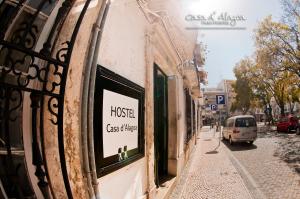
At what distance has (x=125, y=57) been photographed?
14.1 feet

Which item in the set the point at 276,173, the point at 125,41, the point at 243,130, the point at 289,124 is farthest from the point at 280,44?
the point at 125,41

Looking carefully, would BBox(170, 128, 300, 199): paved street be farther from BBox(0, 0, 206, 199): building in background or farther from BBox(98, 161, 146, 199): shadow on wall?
BBox(98, 161, 146, 199): shadow on wall

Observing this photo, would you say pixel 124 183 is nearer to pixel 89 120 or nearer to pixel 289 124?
pixel 89 120

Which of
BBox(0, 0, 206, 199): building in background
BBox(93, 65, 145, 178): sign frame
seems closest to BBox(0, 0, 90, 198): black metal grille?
BBox(0, 0, 206, 199): building in background

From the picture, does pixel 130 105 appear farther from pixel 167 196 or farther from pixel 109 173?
pixel 167 196

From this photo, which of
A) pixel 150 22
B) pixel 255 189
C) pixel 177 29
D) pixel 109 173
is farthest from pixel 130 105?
pixel 255 189

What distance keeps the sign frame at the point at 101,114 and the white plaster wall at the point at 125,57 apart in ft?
0.30

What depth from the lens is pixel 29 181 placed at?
2.32 metres

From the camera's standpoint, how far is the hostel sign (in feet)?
11.2

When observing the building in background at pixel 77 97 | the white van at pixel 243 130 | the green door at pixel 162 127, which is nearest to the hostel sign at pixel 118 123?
the building in background at pixel 77 97

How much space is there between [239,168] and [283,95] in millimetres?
31595

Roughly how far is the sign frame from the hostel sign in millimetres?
62

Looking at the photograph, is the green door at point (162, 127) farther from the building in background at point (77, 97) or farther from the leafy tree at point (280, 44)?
the leafy tree at point (280, 44)

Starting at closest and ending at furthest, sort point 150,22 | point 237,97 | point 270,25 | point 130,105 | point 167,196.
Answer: point 130,105 < point 150,22 < point 167,196 < point 270,25 < point 237,97
